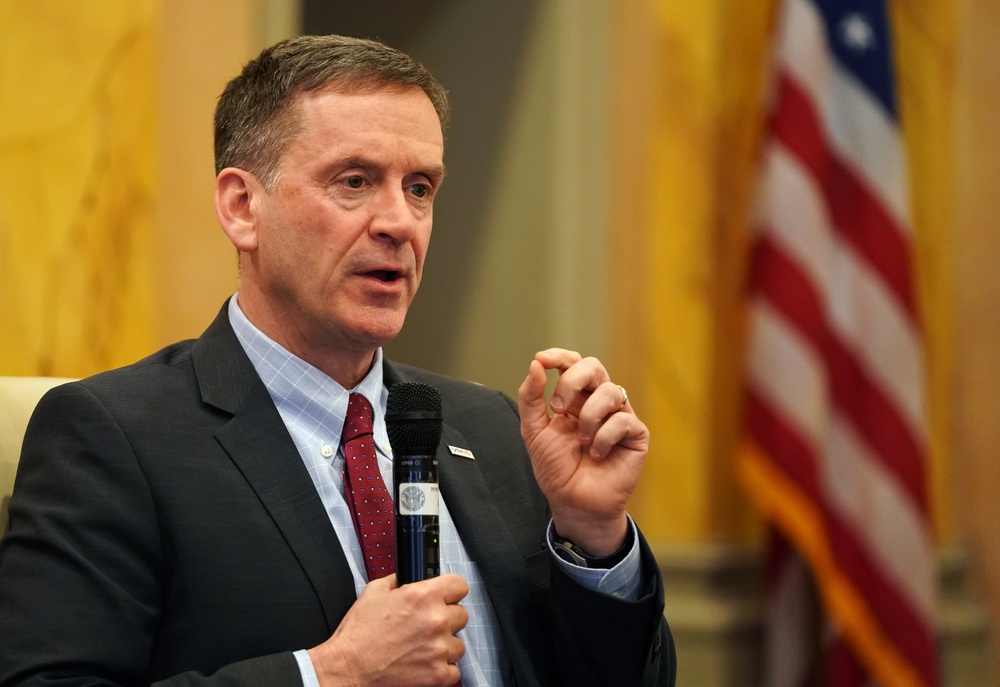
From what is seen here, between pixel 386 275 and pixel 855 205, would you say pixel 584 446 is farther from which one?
pixel 855 205

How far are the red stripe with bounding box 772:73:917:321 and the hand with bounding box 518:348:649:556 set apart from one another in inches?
89.1

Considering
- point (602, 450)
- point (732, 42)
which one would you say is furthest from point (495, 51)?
point (602, 450)

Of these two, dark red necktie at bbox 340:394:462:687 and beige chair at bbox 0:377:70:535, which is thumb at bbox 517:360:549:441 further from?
beige chair at bbox 0:377:70:535

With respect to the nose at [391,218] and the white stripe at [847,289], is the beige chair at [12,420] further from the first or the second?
the white stripe at [847,289]

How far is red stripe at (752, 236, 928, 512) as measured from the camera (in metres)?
3.75

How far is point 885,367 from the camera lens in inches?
150

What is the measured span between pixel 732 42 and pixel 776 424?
1.42 meters

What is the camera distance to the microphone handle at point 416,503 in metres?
1.47

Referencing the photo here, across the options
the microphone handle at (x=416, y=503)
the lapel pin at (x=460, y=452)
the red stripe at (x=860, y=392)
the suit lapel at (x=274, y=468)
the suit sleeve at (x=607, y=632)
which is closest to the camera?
the microphone handle at (x=416, y=503)

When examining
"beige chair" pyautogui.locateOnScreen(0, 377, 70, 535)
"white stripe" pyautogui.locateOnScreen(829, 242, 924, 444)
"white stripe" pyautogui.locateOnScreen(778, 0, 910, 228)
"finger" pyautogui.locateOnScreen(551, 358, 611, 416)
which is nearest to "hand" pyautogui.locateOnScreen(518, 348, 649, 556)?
"finger" pyautogui.locateOnScreen(551, 358, 611, 416)

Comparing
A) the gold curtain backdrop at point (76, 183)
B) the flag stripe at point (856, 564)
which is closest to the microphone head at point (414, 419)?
the gold curtain backdrop at point (76, 183)

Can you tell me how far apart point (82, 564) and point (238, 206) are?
72 cm

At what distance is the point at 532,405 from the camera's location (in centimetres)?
186

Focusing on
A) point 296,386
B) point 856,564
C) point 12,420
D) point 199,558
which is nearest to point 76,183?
point 12,420
